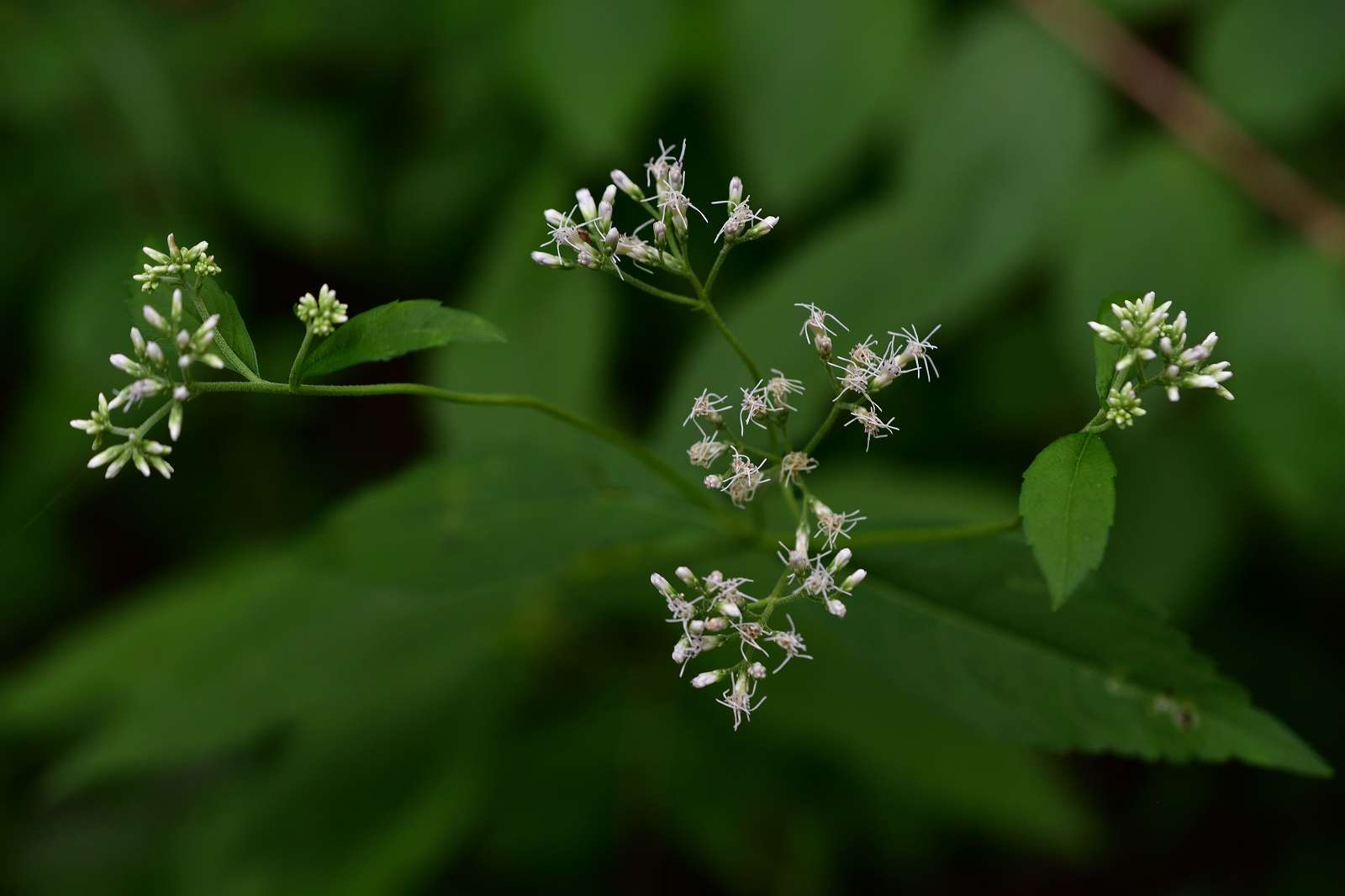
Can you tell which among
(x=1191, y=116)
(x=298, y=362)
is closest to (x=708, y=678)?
(x=298, y=362)

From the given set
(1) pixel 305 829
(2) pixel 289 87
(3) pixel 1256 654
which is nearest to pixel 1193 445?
(3) pixel 1256 654

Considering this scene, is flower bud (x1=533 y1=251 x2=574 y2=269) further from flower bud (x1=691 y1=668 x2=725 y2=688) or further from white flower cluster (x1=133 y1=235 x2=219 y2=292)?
flower bud (x1=691 y1=668 x2=725 y2=688)

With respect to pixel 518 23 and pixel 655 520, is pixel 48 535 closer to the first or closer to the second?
pixel 518 23

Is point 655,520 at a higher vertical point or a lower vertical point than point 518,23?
lower

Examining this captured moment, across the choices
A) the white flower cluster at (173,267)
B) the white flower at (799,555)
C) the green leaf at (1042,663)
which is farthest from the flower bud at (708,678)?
the white flower cluster at (173,267)

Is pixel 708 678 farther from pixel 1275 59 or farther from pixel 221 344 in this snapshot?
pixel 1275 59

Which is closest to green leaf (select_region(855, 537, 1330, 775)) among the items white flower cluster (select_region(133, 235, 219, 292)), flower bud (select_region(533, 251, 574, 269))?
flower bud (select_region(533, 251, 574, 269))
